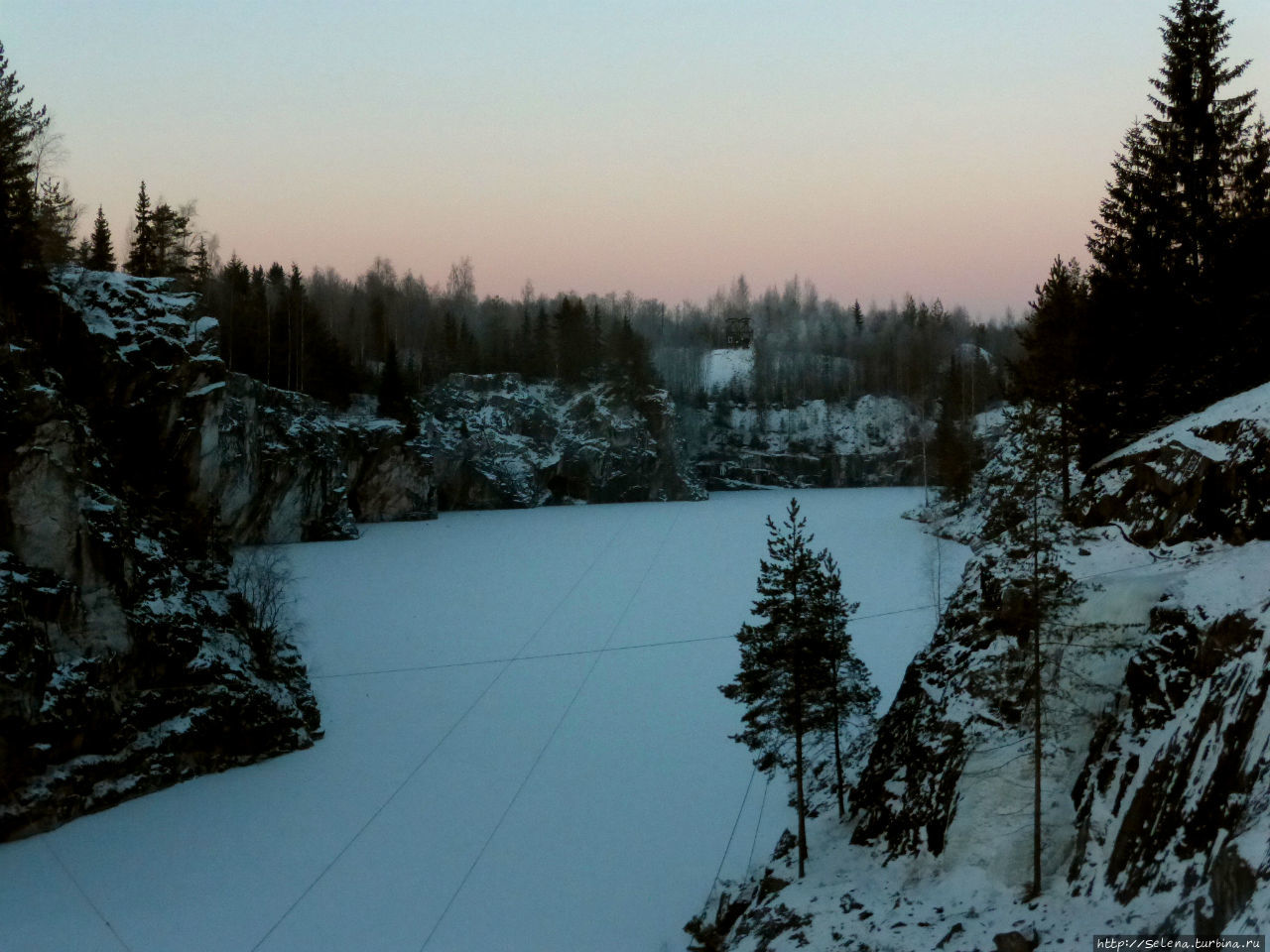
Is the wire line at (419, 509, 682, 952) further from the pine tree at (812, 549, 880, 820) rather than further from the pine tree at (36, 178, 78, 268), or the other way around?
the pine tree at (36, 178, 78, 268)

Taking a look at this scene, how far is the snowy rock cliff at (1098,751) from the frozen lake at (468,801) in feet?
12.7

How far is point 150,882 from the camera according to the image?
59.5ft

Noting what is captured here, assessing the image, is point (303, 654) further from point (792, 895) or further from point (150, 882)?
point (792, 895)

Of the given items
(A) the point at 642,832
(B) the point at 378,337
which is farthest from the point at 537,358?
(A) the point at 642,832

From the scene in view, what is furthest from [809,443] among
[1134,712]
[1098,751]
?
[1134,712]

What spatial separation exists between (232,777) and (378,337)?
68.8 m

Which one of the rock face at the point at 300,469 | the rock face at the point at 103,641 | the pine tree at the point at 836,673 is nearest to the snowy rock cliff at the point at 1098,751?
the pine tree at the point at 836,673

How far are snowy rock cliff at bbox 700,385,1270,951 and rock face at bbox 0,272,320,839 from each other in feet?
53.1

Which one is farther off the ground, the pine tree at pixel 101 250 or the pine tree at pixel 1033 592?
the pine tree at pixel 101 250

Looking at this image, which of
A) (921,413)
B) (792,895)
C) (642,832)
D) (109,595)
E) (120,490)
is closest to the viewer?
(792,895)

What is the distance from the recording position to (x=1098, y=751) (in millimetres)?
12633

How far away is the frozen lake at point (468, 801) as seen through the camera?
1705 cm

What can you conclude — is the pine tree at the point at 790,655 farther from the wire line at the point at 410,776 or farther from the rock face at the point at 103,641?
the rock face at the point at 103,641

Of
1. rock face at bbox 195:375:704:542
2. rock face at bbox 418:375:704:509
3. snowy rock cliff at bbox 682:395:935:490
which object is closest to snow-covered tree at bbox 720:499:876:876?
rock face at bbox 195:375:704:542
